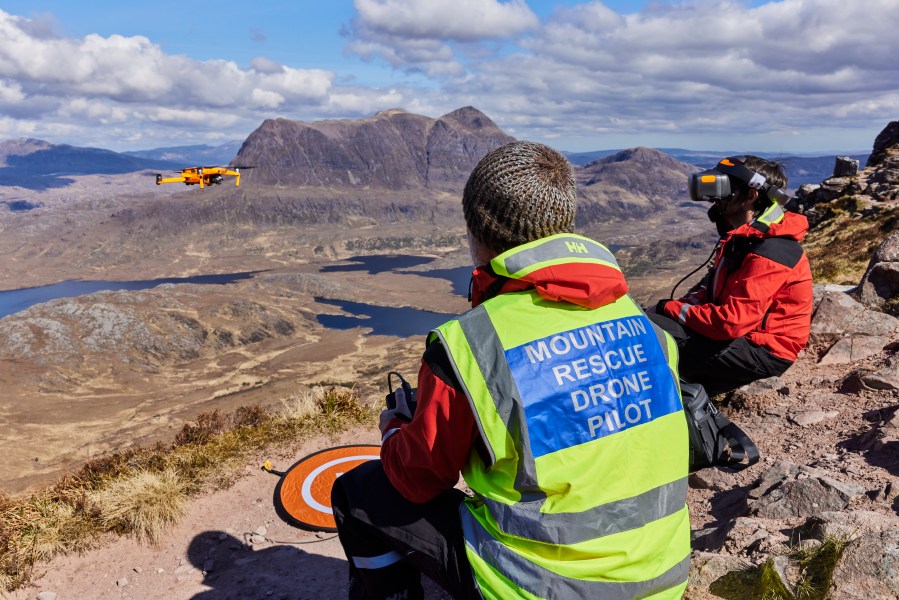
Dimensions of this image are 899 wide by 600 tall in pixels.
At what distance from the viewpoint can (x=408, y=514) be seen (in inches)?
117

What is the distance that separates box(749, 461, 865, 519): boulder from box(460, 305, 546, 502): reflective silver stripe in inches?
136

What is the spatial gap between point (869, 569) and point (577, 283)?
8.43 ft

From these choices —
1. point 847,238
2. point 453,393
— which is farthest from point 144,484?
point 847,238

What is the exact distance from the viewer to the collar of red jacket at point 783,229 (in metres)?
5.30

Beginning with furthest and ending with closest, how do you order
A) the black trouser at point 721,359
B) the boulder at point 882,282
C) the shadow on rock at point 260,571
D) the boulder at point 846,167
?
the boulder at point 846,167
the boulder at point 882,282
the black trouser at point 721,359
the shadow on rock at point 260,571

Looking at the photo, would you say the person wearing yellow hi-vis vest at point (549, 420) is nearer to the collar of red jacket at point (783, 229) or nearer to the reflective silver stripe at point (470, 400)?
the reflective silver stripe at point (470, 400)

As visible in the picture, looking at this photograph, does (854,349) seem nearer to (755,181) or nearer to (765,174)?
(765,174)

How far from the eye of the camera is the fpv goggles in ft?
17.8

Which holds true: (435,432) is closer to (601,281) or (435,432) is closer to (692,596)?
(601,281)

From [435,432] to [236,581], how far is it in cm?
408

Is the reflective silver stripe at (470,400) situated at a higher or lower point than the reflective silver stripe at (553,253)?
lower

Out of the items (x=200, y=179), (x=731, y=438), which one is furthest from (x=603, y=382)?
(x=200, y=179)

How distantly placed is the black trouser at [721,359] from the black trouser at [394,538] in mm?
3398

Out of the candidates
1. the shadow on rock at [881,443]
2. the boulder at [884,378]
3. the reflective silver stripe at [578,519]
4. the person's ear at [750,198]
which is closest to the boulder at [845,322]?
the boulder at [884,378]
